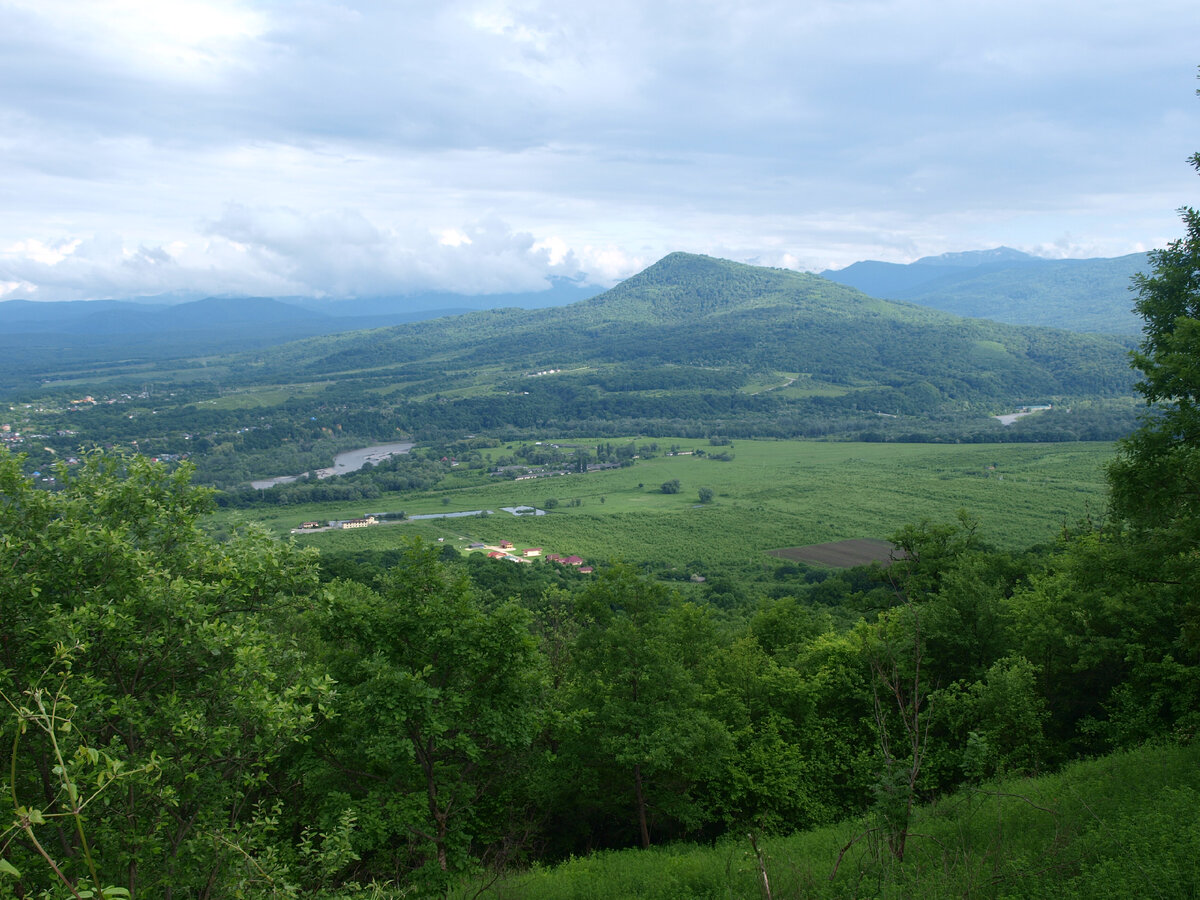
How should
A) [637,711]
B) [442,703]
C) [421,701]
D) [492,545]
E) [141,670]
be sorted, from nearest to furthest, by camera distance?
[141,670] < [421,701] < [442,703] < [637,711] < [492,545]

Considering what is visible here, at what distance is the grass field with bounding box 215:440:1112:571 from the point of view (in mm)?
78500

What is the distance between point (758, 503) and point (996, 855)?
3522 inches

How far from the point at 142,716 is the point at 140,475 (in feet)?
11.3

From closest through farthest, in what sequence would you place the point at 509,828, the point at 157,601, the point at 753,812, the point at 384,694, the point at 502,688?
the point at 157,601
the point at 384,694
the point at 502,688
the point at 509,828
the point at 753,812

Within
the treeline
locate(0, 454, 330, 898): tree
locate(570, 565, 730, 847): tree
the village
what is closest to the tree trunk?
locate(570, 565, 730, 847): tree

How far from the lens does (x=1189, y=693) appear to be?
54.4 feet

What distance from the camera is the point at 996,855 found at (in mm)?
9938

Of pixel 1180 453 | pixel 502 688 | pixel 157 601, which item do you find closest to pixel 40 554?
pixel 157 601

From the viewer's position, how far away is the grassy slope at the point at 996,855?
8.95 metres

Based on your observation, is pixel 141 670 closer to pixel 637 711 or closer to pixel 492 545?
pixel 637 711

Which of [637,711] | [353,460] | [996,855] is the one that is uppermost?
[996,855]

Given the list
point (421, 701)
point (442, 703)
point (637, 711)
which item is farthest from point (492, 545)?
point (421, 701)

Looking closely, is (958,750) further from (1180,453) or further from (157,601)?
(157,601)

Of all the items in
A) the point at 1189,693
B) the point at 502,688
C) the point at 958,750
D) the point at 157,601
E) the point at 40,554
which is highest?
the point at 40,554
